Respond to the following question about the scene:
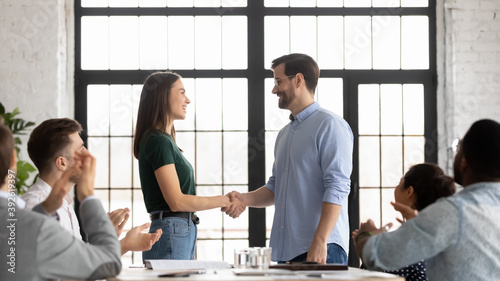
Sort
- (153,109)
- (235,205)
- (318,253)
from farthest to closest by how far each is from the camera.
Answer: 1. (235,205)
2. (153,109)
3. (318,253)

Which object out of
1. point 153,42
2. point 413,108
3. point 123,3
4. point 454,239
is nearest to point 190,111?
point 153,42

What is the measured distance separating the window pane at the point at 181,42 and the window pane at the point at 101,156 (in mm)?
819

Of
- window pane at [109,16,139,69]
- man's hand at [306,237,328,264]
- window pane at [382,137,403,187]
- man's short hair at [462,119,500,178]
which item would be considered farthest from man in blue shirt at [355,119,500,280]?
window pane at [109,16,139,69]

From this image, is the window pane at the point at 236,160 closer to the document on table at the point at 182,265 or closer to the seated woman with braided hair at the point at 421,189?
the seated woman with braided hair at the point at 421,189

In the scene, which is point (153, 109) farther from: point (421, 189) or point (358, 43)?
point (358, 43)

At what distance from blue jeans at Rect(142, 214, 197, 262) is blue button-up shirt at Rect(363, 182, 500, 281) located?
1180 mm

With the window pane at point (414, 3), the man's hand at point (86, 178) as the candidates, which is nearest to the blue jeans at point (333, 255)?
the man's hand at point (86, 178)

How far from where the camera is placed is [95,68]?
18.0ft

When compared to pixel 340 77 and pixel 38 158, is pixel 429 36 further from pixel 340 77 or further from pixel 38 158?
pixel 38 158

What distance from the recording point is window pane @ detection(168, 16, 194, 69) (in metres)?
5.51

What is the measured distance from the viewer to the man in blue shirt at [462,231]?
1.91 meters

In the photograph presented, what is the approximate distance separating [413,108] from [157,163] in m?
3.15

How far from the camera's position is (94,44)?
5.50m

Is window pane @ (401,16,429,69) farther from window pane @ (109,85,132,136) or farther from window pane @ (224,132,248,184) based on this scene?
window pane @ (109,85,132,136)
